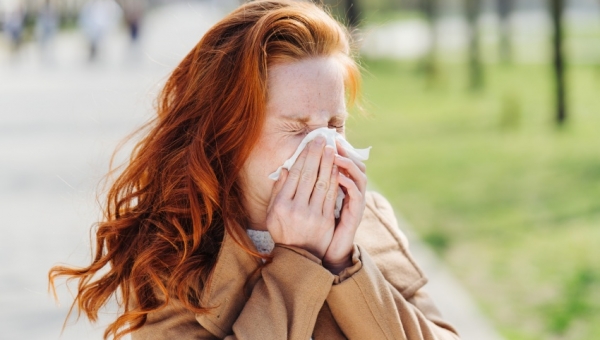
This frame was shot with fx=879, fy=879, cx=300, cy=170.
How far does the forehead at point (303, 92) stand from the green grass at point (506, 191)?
2.11ft

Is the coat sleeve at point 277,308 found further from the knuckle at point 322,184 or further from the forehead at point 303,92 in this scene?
the forehead at point 303,92

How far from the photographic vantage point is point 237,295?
206cm

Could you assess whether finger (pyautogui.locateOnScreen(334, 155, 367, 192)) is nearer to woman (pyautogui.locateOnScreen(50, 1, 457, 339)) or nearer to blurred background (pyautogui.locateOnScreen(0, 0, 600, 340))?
woman (pyautogui.locateOnScreen(50, 1, 457, 339))

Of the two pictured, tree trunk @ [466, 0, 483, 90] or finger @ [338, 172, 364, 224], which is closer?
finger @ [338, 172, 364, 224]

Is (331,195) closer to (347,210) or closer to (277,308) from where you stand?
(347,210)

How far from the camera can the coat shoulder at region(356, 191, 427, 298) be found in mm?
2217

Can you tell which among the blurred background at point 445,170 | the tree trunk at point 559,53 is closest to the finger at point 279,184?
the blurred background at point 445,170

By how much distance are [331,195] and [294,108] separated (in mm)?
218

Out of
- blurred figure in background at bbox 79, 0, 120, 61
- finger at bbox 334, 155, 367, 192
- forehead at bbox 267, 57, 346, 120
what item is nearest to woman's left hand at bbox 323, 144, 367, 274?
finger at bbox 334, 155, 367, 192

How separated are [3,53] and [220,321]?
1044 inches

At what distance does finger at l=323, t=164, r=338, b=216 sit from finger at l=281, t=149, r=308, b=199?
0.24 feet

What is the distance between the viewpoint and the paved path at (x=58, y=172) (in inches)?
186

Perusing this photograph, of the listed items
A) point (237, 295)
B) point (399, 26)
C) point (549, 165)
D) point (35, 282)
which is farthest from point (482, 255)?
point (399, 26)

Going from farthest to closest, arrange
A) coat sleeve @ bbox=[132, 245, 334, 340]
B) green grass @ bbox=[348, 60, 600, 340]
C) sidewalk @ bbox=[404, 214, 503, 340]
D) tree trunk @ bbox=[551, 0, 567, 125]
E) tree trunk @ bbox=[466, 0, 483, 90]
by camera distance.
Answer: tree trunk @ bbox=[466, 0, 483, 90]
tree trunk @ bbox=[551, 0, 567, 125]
green grass @ bbox=[348, 60, 600, 340]
sidewalk @ bbox=[404, 214, 503, 340]
coat sleeve @ bbox=[132, 245, 334, 340]
